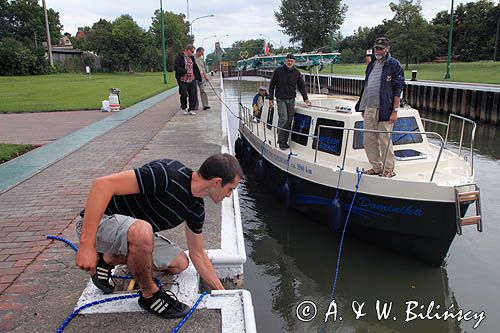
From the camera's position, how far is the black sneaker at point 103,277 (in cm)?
315

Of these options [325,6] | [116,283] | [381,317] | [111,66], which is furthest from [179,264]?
[325,6]

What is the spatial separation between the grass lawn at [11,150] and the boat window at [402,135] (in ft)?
22.9

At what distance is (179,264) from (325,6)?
6742cm

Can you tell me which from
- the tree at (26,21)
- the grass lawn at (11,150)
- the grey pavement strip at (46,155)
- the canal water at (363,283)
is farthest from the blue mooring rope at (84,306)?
the tree at (26,21)

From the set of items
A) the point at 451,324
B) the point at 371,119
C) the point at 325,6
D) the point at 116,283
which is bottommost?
the point at 451,324

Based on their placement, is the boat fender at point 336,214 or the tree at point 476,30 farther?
the tree at point 476,30

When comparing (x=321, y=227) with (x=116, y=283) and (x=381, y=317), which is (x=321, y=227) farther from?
(x=116, y=283)

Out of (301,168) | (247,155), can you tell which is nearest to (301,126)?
(301,168)

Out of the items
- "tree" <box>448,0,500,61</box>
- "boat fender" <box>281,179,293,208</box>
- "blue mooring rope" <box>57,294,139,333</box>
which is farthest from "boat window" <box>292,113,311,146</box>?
"tree" <box>448,0,500,61</box>

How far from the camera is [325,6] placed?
212 ft

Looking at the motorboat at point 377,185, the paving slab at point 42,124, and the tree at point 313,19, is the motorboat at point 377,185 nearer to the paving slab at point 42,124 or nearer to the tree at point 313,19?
the paving slab at point 42,124

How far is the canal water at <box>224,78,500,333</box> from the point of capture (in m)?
4.89

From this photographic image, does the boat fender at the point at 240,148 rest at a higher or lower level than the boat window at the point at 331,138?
lower

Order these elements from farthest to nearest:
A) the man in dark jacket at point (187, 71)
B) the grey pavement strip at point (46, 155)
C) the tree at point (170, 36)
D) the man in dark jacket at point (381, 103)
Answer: the tree at point (170, 36)
the man in dark jacket at point (187, 71)
the grey pavement strip at point (46, 155)
the man in dark jacket at point (381, 103)
